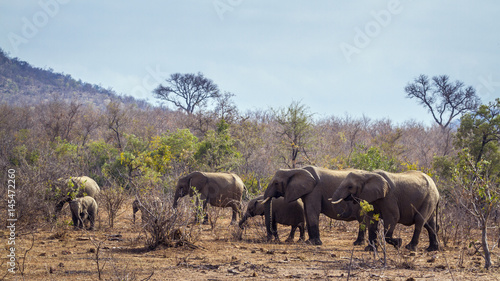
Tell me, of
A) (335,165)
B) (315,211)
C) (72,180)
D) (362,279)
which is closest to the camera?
(362,279)

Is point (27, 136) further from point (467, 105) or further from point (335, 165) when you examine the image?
point (467, 105)

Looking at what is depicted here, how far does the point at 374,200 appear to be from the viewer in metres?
10.9

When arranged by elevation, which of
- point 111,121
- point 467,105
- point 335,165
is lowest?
point 335,165

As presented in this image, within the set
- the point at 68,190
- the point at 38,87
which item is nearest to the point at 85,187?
the point at 68,190

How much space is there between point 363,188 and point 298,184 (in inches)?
74.6

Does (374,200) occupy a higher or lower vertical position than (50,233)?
higher

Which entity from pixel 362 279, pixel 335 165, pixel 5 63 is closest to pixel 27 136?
pixel 335 165

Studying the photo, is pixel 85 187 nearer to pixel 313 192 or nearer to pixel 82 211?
pixel 82 211

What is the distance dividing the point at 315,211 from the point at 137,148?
680 inches

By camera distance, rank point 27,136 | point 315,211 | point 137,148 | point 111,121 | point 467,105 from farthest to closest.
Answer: point 467,105, point 111,121, point 27,136, point 137,148, point 315,211

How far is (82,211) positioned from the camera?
13867 mm

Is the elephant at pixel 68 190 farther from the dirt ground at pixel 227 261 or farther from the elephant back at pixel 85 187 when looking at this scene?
the dirt ground at pixel 227 261

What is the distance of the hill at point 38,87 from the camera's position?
92938mm

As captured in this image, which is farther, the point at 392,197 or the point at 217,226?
the point at 217,226
